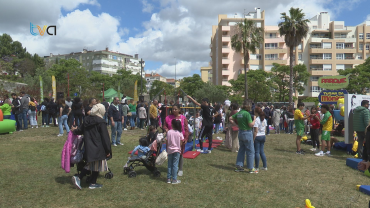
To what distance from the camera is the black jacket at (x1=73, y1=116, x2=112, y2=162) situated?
5402 mm

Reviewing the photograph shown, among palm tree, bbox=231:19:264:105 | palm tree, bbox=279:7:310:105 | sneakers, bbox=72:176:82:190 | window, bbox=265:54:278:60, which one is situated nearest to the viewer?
sneakers, bbox=72:176:82:190

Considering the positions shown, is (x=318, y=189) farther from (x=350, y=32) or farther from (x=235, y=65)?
(x=350, y=32)

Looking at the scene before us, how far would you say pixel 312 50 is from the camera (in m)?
61.5

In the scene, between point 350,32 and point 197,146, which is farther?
point 350,32

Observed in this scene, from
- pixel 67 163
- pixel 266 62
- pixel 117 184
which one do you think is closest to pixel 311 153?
pixel 117 184

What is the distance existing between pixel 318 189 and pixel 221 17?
67.0 metres

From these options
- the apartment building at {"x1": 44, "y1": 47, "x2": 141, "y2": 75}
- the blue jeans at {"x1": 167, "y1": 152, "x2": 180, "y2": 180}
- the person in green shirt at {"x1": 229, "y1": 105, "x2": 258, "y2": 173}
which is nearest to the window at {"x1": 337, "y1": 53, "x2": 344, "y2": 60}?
the person in green shirt at {"x1": 229, "y1": 105, "x2": 258, "y2": 173}

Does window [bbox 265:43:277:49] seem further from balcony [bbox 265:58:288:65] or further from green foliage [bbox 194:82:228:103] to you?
green foliage [bbox 194:82:228:103]

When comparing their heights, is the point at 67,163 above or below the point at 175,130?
below

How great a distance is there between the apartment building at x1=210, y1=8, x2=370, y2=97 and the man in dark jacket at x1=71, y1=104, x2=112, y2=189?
60.0 m

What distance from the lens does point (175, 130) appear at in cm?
614

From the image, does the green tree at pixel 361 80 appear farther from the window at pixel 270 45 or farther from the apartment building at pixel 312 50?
the window at pixel 270 45

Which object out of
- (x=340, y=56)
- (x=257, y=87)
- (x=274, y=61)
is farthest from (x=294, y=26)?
(x=340, y=56)

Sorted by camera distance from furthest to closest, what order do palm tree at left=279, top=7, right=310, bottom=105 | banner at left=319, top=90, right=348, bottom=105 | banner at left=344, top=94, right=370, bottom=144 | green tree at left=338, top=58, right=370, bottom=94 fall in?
1. green tree at left=338, top=58, right=370, bottom=94
2. palm tree at left=279, top=7, right=310, bottom=105
3. banner at left=319, top=90, right=348, bottom=105
4. banner at left=344, top=94, right=370, bottom=144
